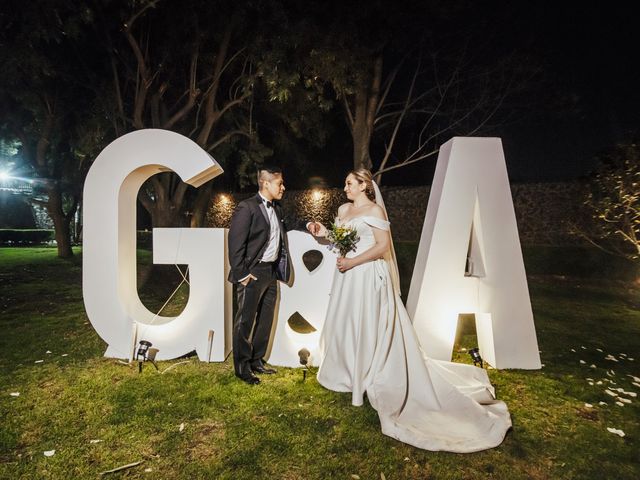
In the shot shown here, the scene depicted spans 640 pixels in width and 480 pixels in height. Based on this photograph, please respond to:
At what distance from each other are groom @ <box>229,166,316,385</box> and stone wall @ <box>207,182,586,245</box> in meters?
10.7

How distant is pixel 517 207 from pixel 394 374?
1331 cm

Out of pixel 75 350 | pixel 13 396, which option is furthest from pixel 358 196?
pixel 75 350

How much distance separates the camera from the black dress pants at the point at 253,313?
169 inches

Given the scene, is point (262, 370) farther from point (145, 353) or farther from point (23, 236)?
point (23, 236)

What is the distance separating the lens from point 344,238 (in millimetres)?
3928

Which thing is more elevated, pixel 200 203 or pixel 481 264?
pixel 200 203

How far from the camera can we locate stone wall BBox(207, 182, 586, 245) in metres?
13.7

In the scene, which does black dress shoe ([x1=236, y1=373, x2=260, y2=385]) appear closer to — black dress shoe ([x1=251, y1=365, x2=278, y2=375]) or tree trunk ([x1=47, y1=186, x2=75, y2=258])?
black dress shoe ([x1=251, y1=365, x2=278, y2=375])

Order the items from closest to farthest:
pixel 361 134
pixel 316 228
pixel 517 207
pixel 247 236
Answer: pixel 247 236 → pixel 316 228 → pixel 361 134 → pixel 517 207

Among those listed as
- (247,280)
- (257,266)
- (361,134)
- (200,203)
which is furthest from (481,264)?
(200,203)

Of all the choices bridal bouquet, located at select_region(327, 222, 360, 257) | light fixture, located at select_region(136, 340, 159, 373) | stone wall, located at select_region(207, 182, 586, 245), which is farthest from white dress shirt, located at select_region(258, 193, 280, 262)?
stone wall, located at select_region(207, 182, 586, 245)

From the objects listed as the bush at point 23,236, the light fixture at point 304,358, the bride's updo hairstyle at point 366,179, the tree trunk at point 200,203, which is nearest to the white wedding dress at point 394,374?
the light fixture at point 304,358

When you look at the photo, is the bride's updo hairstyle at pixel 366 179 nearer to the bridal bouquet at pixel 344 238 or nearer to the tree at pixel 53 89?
the bridal bouquet at pixel 344 238

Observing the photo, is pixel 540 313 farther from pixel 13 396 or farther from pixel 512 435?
pixel 13 396
